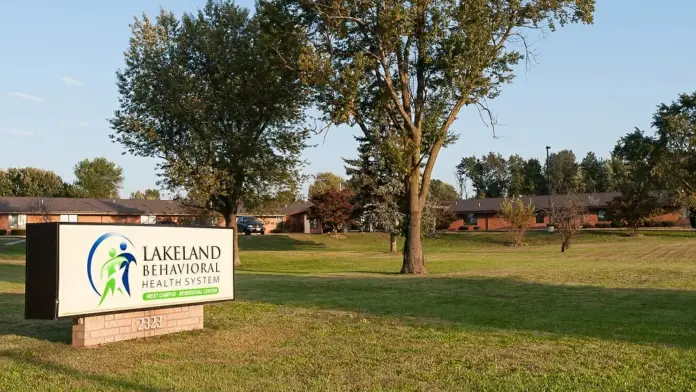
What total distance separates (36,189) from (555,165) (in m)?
80.3

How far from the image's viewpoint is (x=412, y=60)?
973 inches

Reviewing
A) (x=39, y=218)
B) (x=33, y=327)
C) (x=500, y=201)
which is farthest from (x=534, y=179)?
(x=33, y=327)

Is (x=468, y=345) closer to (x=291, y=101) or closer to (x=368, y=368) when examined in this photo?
(x=368, y=368)

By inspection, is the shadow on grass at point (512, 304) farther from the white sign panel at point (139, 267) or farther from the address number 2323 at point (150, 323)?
the address number 2323 at point (150, 323)

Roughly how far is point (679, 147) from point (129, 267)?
61431mm

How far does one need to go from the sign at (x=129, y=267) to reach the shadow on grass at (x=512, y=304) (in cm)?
312

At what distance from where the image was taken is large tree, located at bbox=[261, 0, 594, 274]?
22984 millimetres

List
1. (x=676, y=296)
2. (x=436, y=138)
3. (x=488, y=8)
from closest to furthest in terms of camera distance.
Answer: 1. (x=676, y=296)
2. (x=488, y=8)
3. (x=436, y=138)

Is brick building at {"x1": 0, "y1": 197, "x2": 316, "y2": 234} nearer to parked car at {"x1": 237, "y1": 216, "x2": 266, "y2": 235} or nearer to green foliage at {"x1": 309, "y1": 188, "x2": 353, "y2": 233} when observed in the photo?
parked car at {"x1": 237, "y1": 216, "x2": 266, "y2": 235}

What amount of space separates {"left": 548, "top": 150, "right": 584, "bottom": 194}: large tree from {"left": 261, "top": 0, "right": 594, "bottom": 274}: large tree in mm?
70425

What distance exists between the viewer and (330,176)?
116m

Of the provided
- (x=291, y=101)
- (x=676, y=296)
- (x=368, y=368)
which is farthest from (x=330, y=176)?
(x=368, y=368)

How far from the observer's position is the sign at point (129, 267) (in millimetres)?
9172

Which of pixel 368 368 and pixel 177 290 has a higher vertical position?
pixel 177 290
